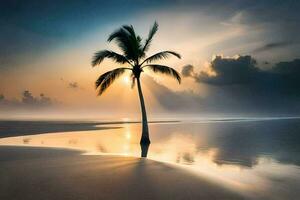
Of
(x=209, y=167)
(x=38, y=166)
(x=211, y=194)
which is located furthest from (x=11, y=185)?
(x=209, y=167)

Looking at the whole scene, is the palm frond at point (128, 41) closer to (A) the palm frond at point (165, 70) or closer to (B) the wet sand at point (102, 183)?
(A) the palm frond at point (165, 70)

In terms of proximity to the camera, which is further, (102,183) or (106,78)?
(106,78)

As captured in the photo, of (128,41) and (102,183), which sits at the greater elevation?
(128,41)

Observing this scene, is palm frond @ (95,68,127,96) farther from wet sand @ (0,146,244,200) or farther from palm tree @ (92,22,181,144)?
wet sand @ (0,146,244,200)

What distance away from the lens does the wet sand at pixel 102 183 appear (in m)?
6.55

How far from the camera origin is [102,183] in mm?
7516

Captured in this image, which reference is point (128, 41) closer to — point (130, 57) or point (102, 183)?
point (130, 57)

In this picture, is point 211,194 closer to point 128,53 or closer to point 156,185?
point 156,185

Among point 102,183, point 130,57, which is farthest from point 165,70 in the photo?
point 102,183

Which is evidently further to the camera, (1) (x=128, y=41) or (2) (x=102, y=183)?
(1) (x=128, y=41)

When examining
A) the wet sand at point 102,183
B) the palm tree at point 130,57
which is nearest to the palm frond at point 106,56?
the palm tree at point 130,57

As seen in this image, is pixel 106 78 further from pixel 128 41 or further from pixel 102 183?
pixel 102 183

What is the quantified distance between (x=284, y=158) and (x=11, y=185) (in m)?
12.4

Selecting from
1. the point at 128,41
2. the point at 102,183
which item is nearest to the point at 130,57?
the point at 128,41
